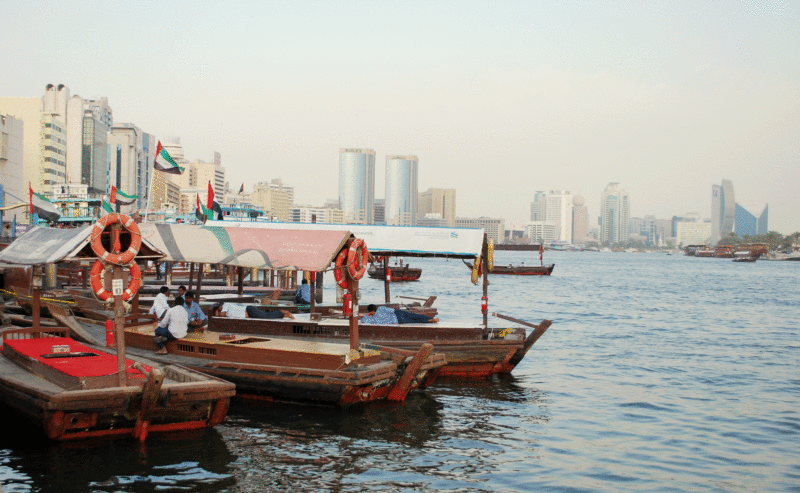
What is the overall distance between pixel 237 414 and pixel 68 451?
3595 millimetres

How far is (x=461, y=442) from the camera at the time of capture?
12.8m

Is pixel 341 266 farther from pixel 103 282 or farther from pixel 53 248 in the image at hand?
pixel 53 248

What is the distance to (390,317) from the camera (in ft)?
57.9

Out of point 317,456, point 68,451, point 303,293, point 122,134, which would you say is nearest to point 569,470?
point 317,456

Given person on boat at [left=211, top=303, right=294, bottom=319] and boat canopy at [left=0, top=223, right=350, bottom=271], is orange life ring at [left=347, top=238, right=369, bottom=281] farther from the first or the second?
person on boat at [left=211, top=303, right=294, bottom=319]

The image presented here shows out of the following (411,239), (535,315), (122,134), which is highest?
(122,134)

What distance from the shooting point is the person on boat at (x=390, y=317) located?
17.6 metres

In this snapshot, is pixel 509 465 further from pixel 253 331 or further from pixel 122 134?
pixel 122 134

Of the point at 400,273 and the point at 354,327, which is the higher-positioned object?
the point at 354,327

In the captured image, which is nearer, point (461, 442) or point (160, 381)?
point (160, 381)

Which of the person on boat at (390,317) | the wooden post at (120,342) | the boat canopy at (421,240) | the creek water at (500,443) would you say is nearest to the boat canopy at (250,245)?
the boat canopy at (421,240)

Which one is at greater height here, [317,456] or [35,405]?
[35,405]

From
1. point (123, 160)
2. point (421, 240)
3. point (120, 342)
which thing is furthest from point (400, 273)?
point (123, 160)

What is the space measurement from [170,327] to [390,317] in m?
5.63
